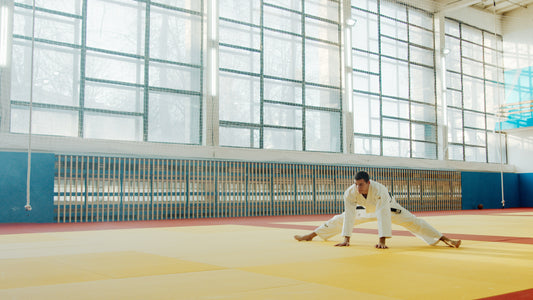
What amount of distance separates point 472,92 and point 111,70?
1720 cm

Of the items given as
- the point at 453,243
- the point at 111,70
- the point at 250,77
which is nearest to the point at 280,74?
the point at 250,77

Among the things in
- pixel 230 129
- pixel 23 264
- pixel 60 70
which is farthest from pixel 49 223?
pixel 23 264

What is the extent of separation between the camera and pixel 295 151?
1614cm

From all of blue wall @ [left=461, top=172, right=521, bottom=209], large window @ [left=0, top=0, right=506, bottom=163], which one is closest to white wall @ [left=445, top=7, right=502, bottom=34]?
large window @ [left=0, top=0, right=506, bottom=163]

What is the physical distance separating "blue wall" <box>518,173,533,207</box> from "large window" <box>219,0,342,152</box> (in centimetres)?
1205

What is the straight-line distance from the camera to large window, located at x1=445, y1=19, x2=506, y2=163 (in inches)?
867

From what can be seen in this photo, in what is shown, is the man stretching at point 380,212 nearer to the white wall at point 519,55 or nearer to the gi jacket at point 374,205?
the gi jacket at point 374,205

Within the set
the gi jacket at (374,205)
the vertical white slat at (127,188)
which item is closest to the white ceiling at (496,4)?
the vertical white slat at (127,188)

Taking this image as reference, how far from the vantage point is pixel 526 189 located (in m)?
23.9

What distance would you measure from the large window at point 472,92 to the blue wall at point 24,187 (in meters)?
16.7

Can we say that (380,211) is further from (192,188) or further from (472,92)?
(472,92)

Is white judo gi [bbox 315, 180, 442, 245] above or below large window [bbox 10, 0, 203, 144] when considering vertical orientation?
below

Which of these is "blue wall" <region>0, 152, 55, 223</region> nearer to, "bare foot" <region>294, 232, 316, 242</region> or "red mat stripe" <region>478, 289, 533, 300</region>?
"bare foot" <region>294, 232, 316, 242</region>

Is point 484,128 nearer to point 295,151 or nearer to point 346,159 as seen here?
point 346,159
